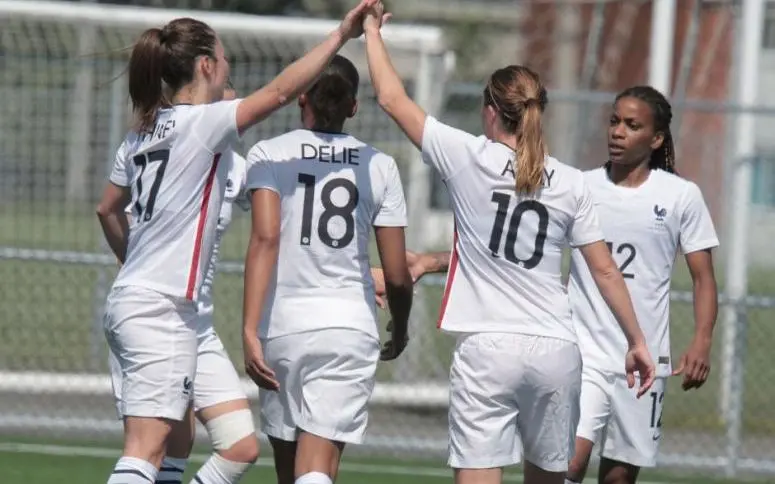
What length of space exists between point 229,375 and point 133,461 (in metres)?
1.07

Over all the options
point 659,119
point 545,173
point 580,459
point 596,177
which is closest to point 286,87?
point 545,173

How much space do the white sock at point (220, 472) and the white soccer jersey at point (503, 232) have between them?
1209 mm

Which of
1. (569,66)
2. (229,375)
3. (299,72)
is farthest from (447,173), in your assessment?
(569,66)

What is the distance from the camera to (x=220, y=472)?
6.55m

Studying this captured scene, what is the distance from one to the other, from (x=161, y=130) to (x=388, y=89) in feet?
2.75

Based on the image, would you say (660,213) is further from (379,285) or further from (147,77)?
(147,77)

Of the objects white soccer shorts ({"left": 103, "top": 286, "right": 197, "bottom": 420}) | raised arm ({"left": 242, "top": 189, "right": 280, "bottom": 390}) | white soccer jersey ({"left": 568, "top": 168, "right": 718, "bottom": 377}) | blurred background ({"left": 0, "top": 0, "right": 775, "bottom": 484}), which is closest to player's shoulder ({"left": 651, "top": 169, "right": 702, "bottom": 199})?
white soccer jersey ({"left": 568, "top": 168, "right": 718, "bottom": 377})

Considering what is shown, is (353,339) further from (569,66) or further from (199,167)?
(569,66)

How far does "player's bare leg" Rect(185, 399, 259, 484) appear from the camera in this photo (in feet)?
21.5

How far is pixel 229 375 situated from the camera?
678 cm

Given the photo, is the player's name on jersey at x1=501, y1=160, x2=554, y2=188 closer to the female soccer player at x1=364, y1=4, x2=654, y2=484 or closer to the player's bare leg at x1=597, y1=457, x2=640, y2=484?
the female soccer player at x1=364, y1=4, x2=654, y2=484

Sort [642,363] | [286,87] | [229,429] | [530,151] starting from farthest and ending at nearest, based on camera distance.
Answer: [229,429] < [642,363] < [530,151] < [286,87]

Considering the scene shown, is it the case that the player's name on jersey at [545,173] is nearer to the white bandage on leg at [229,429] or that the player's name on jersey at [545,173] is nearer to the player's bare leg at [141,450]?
the player's bare leg at [141,450]

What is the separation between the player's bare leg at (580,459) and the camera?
23.0 ft
